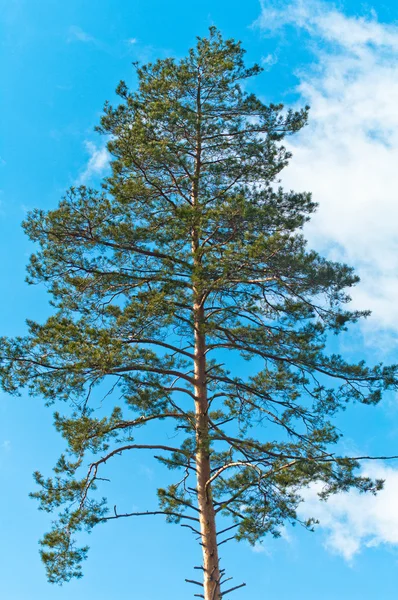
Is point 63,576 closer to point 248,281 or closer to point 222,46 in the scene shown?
point 248,281

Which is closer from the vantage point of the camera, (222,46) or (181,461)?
(181,461)

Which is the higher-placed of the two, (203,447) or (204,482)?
(203,447)

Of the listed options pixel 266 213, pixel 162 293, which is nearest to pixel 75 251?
pixel 162 293

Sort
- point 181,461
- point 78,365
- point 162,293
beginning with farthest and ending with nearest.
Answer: point 181,461, point 162,293, point 78,365

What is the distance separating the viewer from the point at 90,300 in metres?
10.1

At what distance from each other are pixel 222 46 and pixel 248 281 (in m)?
5.30

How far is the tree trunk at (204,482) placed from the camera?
823 centimetres

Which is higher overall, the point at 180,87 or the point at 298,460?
the point at 180,87

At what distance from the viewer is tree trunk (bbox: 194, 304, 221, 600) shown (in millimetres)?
8234

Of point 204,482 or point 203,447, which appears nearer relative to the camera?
point 203,447

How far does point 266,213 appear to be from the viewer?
9406 mm

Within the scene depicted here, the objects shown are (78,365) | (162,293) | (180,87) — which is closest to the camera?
(78,365)

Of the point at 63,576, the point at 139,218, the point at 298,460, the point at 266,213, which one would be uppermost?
the point at 139,218

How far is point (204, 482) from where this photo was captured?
8.84 meters
